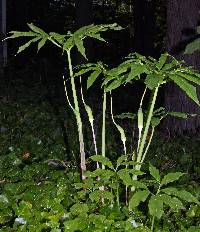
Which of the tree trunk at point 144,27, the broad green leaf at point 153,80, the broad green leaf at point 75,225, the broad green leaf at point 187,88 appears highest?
the tree trunk at point 144,27

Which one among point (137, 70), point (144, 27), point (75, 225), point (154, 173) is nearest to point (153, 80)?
point (137, 70)

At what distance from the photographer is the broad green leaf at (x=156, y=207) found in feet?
7.14

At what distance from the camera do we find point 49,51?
1190 cm

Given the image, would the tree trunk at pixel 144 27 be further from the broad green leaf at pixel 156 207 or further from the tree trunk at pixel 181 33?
the broad green leaf at pixel 156 207

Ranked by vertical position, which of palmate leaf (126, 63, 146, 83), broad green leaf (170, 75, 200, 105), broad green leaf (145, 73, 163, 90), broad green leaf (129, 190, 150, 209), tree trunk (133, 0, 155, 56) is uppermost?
tree trunk (133, 0, 155, 56)

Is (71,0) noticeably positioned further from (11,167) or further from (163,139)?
(11,167)

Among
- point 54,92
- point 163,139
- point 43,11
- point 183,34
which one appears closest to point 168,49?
point 183,34

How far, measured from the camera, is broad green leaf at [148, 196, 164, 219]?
85.7 inches

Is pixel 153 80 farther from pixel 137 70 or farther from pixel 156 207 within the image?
pixel 156 207

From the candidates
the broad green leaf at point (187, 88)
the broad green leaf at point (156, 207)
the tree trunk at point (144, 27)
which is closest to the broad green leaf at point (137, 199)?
the broad green leaf at point (156, 207)

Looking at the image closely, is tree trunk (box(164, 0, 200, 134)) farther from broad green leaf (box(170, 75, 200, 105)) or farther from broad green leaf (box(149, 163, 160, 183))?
broad green leaf (box(170, 75, 200, 105))

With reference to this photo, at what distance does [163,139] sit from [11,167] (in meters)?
2.21

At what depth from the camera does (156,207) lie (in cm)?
222

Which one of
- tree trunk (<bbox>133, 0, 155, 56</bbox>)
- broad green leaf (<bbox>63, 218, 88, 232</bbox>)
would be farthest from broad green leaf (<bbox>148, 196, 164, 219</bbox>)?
tree trunk (<bbox>133, 0, 155, 56</bbox>)
